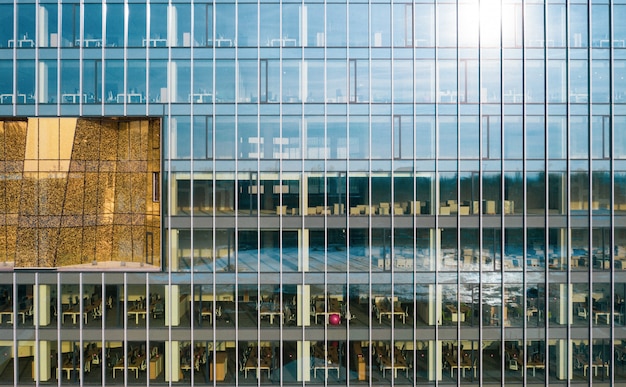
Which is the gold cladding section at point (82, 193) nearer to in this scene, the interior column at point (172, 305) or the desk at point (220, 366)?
the interior column at point (172, 305)

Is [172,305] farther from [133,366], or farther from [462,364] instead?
[462,364]

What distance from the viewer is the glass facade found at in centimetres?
2359

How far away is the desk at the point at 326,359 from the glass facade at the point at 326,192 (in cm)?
10

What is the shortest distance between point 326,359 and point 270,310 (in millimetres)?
3530

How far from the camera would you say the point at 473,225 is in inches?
931

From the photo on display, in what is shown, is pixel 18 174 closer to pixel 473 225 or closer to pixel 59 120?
pixel 59 120

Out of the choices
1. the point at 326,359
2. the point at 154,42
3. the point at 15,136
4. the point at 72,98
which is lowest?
the point at 326,359

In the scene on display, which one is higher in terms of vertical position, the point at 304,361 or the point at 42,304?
the point at 42,304

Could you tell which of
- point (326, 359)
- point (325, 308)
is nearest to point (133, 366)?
point (326, 359)

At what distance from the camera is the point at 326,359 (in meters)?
23.7

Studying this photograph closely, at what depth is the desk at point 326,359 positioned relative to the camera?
23.7m

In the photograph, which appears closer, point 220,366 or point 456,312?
point 220,366

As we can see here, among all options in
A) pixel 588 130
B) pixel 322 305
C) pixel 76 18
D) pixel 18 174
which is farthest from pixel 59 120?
pixel 588 130

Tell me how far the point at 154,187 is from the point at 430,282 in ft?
45.3
